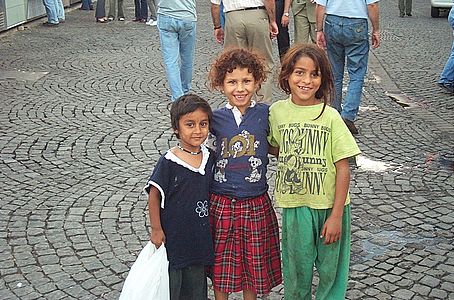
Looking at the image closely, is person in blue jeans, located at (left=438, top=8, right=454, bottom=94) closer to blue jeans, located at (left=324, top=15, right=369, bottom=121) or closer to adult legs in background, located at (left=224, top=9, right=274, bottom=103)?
blue jeans, located at (left=324, top=15, right=369, bottom=121)

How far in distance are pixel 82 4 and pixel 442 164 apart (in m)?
13.8

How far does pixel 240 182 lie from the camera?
3178mm

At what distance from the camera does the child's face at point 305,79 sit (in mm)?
3104

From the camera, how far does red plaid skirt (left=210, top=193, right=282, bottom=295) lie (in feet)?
10.5

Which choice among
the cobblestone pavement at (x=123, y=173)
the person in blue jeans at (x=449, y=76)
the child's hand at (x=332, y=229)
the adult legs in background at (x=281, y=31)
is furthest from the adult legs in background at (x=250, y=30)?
the child's hand at (x=332, y=229)

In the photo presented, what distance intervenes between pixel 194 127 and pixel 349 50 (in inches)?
152

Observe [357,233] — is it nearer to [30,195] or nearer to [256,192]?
[256,192]

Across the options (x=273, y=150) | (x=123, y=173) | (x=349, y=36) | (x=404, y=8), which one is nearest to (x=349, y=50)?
(x=349, y=36)

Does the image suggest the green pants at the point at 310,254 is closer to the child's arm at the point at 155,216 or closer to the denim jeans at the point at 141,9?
the child's arm at the point at 155,216

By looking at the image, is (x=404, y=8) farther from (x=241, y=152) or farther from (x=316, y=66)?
(x=241, y=152)

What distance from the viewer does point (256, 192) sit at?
321 centimetres

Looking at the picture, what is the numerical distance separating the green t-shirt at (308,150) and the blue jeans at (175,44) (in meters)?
4.40

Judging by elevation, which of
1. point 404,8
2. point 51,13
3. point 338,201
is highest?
point 404,8

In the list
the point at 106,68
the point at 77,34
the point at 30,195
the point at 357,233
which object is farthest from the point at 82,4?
the point at 357,233
